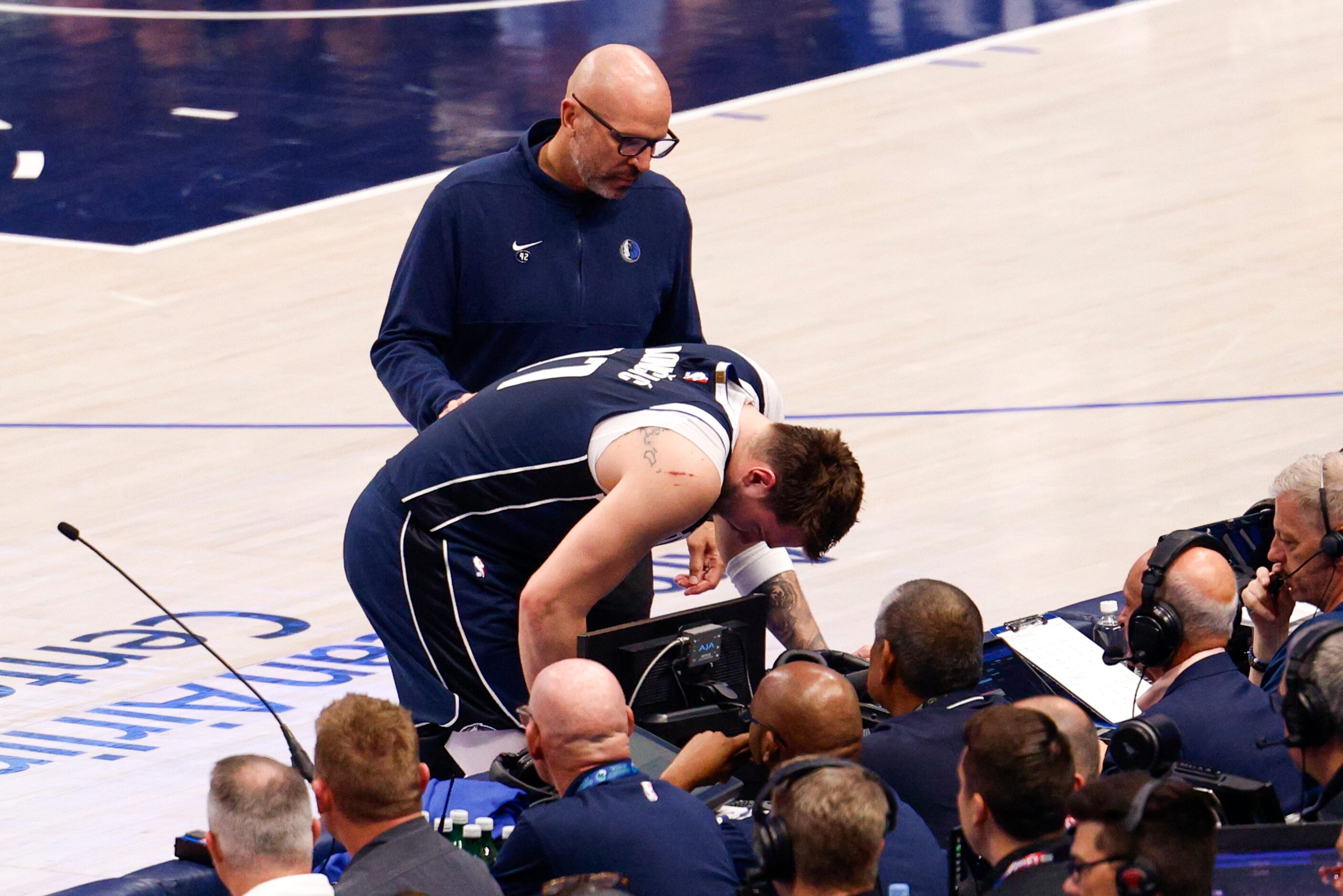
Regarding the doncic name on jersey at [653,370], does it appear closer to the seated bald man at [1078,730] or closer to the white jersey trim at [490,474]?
the white jersey trim at [490,474]

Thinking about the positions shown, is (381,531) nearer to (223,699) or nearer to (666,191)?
(666,191)

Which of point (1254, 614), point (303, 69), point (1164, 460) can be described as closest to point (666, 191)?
point (1254, 614)

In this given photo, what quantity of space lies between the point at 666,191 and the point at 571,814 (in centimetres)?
248

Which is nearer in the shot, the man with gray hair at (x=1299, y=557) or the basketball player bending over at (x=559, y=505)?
the basketball player bending over at (x=559, y=505)

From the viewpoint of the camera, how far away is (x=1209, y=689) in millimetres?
5199

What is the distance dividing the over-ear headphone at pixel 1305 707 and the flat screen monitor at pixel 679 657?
1340mm

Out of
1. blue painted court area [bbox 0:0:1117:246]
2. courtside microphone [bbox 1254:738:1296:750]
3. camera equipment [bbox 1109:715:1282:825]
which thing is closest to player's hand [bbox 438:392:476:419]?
camera equipment [bbox 1109:715:1282:825]

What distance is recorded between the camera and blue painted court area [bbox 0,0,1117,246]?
15367 mm

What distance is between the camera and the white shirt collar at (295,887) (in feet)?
13.3

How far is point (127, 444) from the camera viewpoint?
11000 millimetres

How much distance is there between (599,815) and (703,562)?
Result: 1608 millimetres

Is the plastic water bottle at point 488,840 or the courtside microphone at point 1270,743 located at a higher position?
the courtside microphone at point 1270,743

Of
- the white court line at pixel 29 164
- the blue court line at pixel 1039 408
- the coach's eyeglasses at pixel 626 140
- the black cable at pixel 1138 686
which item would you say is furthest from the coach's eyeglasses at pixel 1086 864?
the white court line at pixel 29 164

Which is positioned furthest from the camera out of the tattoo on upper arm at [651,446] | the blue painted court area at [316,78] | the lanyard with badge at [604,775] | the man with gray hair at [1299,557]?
the blue painted court area at [316,78]
